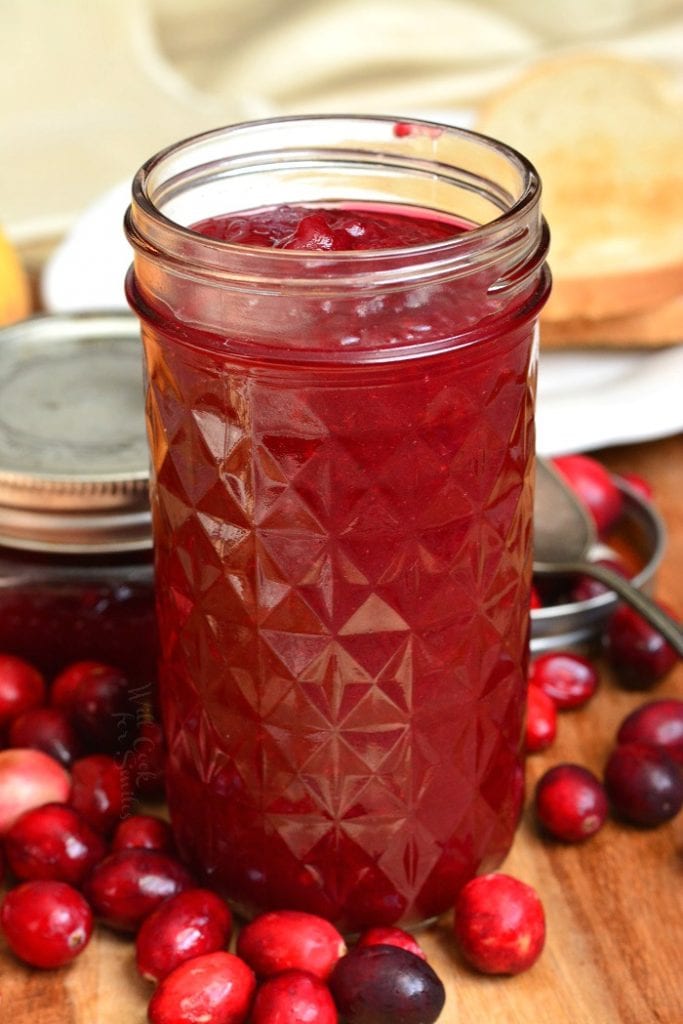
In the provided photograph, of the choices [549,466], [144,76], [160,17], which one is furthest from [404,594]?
[160,17]

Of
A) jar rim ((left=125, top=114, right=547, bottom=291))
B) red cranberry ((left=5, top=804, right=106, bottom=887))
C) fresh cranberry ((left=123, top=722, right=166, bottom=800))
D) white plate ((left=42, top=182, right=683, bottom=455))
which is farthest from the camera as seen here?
white plate ((left=42, top=182, right=683, bottom=455))

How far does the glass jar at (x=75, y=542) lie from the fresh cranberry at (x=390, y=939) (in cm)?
34

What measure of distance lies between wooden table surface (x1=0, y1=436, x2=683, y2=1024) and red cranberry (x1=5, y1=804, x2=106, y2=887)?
0.18 ft

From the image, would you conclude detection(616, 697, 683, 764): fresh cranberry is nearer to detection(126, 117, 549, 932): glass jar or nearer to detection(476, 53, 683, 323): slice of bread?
detection(126, 117, 549, 932): glass jar

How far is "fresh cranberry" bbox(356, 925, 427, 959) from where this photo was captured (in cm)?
101

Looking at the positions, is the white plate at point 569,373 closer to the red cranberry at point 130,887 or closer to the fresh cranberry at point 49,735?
the fresh cranberry at point 49,735

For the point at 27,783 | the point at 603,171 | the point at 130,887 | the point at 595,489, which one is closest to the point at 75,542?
the point at 27,783

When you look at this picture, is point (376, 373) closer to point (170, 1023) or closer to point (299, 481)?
point (299, 481)

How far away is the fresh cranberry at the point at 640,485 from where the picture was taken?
1.56 m

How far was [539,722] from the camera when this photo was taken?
1247mm

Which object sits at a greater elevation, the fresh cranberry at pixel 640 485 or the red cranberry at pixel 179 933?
the red cranberry at pixel 179 933

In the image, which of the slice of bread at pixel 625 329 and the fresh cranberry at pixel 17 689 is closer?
the fresh cranberry at pixel 17 689

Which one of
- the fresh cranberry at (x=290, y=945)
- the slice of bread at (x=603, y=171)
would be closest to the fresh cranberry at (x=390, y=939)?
the fresh cranberry at (x=290, y=945)

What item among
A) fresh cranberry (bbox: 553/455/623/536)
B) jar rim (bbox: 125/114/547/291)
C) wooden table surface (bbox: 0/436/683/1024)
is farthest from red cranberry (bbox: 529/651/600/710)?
jar rim (bbox: 125/114/547/291)
